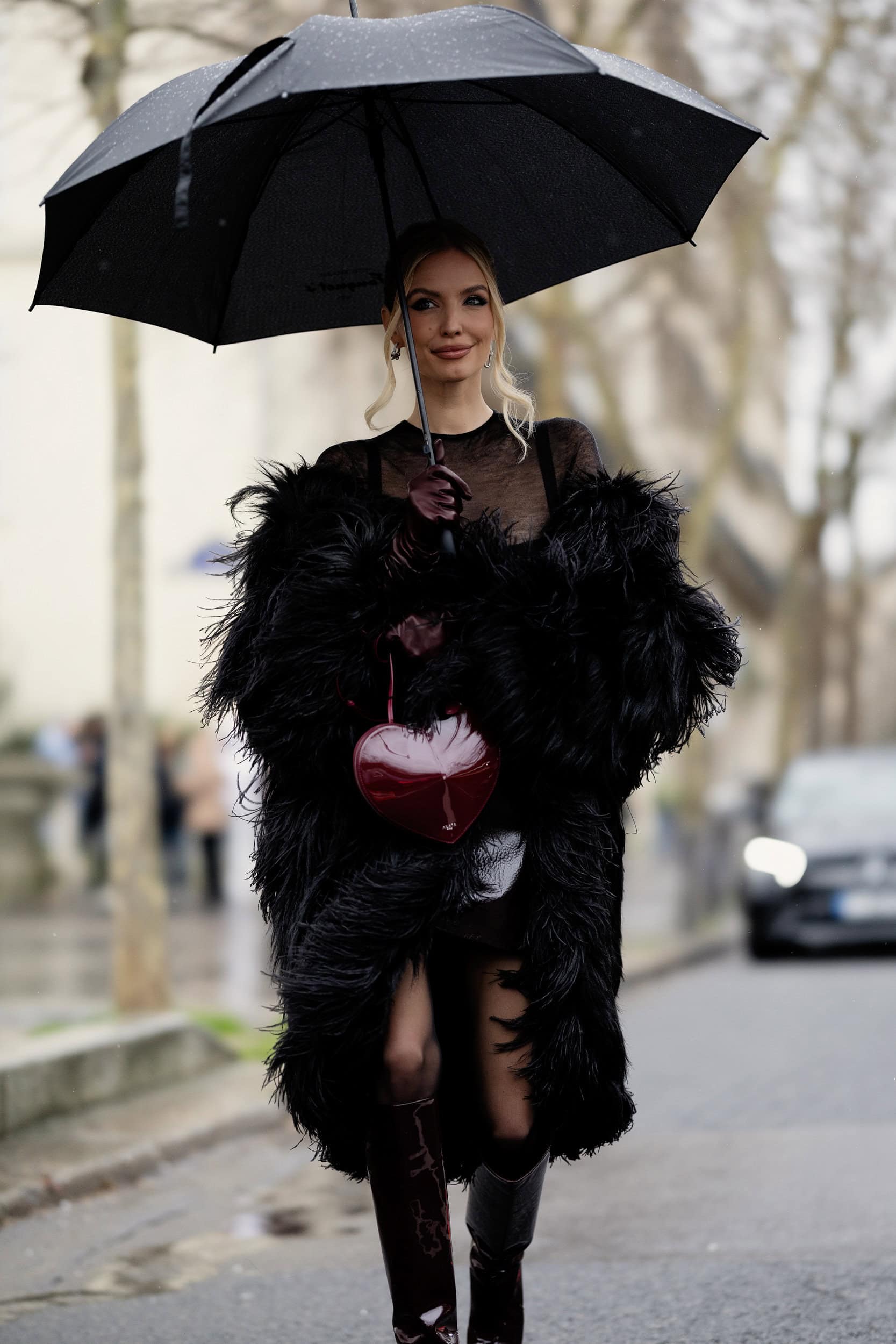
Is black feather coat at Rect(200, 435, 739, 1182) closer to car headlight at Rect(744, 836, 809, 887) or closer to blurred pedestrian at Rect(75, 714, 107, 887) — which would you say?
car headlight at Rect(744, 836, 809, 887)

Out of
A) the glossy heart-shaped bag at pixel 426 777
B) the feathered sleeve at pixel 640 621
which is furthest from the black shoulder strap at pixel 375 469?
the glossy heart-shaped bag at pixel 426 777

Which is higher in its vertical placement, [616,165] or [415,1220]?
[616,165]

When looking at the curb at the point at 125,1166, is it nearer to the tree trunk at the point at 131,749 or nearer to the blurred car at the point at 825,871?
the tree trunk at the point at 131,749

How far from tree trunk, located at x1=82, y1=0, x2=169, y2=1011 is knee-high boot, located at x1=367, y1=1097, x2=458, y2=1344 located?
5.63 metres

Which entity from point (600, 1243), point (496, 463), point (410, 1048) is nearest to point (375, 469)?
point (496, 463)

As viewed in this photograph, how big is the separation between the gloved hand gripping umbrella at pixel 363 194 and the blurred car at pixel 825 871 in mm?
11039

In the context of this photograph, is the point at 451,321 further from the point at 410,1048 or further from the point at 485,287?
the point at 410,1048

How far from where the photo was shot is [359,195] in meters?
4.13

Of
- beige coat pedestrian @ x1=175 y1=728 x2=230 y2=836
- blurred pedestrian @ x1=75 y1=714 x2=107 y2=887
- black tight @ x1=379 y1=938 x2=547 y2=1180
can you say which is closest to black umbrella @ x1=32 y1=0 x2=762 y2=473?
black tight @ x1=379 y1=938 x2=547 y2=1180

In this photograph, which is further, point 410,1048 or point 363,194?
point 363,194

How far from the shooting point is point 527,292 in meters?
4.29

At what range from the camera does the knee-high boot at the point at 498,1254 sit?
3.49 metres

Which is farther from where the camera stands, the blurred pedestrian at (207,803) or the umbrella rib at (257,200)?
the blurred pedestrian at (207,803)

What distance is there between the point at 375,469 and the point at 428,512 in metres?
0.38
